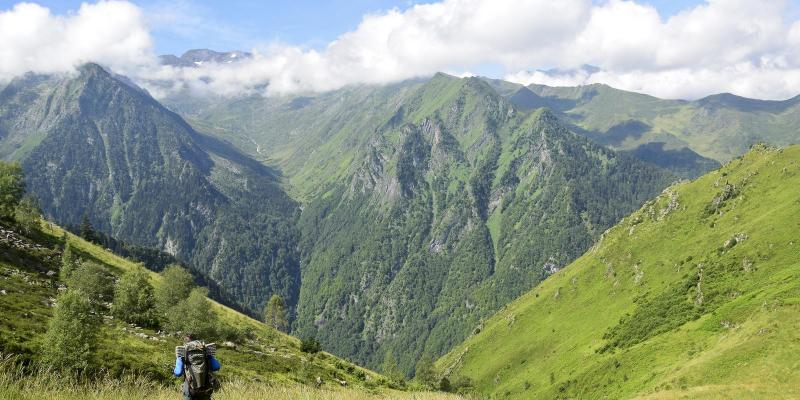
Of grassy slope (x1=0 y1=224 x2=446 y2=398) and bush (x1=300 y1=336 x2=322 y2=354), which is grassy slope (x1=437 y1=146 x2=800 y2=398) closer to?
grassy slope (x1=0 y1=224 x2=446 y2=398)

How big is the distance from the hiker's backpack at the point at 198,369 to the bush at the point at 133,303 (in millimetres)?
59354

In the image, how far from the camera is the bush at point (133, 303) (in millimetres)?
63781

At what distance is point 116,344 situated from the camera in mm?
46844

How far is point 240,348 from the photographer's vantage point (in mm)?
71000

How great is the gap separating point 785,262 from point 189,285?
120454 mm

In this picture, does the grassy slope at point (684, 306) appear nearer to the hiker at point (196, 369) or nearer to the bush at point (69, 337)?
the hiker at point (196, 369)

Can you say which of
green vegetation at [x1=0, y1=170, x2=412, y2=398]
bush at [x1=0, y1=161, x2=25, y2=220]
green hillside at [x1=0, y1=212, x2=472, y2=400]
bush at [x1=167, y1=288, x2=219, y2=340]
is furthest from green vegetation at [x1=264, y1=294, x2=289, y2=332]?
bush at [x1=167, y1=288, x2=219, y2=340]

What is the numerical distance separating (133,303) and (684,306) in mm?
115046

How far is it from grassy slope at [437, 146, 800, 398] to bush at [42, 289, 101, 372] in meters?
42.5

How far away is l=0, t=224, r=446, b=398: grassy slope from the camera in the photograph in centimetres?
3797

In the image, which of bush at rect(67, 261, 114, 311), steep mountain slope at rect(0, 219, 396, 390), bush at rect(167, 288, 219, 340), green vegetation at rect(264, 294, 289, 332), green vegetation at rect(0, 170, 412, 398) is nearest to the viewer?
green vegetation at rect(0, 170, 412, 398)

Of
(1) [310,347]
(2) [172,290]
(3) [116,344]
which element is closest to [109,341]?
(3) [116,344]

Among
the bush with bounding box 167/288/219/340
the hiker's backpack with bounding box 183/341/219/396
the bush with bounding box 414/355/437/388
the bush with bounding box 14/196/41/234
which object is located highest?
the bush with bounding box 14/196/41/234

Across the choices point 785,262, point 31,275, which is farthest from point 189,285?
point 785,262
